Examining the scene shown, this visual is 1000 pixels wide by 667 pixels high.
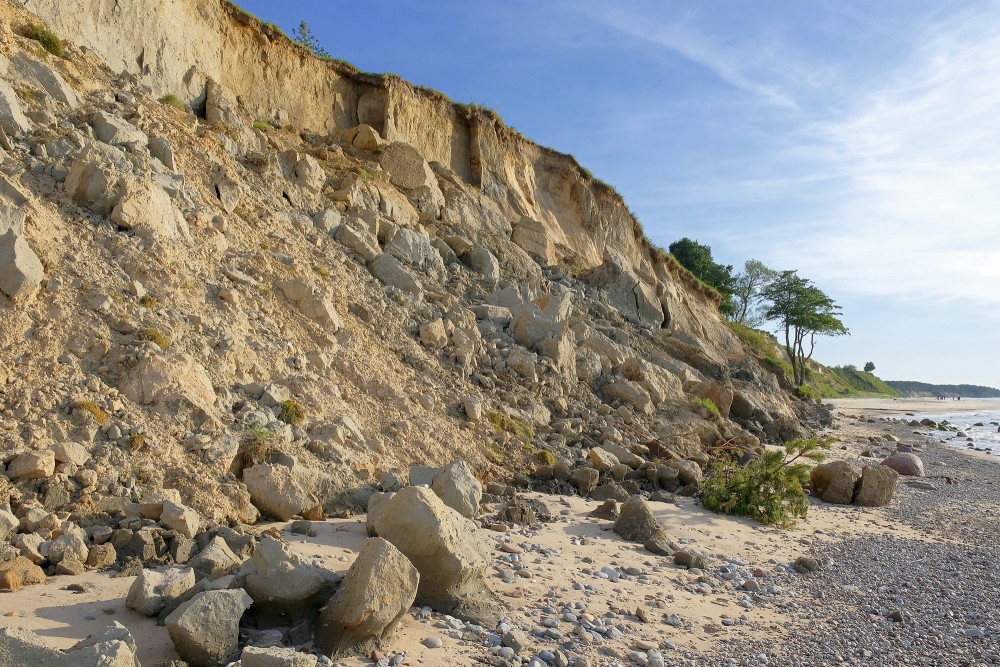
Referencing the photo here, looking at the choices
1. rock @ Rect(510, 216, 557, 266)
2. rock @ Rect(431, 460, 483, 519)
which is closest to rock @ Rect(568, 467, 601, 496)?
rock @ Rect(431, 460, 483, 519)

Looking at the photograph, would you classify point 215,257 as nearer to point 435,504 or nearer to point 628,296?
point 435,504

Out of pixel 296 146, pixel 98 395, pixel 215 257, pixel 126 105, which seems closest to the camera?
pixel 98 395

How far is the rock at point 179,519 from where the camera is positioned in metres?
5.98

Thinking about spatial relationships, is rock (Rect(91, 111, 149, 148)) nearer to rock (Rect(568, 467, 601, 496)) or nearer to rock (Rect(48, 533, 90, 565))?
rock (Rect(48, 533, 90, 565))

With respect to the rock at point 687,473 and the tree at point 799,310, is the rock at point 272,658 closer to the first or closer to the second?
the rock at point 687,473

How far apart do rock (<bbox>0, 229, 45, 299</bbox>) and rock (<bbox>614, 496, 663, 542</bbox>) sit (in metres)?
6.88

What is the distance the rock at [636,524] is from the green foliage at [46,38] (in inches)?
434

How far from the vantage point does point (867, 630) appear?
6.46 meters

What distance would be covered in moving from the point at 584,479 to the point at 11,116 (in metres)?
9.03

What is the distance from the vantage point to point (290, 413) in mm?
8523

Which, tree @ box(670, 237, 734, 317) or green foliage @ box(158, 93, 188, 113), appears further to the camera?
tree @ box(670, 237, 734, 317)

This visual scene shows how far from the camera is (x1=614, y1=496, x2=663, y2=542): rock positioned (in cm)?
834

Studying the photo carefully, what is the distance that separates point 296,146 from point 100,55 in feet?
15.2

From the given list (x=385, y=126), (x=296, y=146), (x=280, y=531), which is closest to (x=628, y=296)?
(x=385, y=126)
